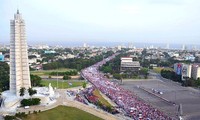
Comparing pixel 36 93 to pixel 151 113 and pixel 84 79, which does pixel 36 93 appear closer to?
pixel 151 113

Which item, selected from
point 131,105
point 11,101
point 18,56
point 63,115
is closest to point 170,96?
point 131,105

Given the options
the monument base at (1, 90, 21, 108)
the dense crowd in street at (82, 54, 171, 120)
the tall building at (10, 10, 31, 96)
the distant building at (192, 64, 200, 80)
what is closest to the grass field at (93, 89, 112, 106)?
the dense crowd in street at (82, 54, 171, 120)

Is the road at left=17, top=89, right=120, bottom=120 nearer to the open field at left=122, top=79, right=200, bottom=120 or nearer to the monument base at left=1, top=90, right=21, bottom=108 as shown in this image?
the monument base at left=1, top=90, right=21, bottom=108

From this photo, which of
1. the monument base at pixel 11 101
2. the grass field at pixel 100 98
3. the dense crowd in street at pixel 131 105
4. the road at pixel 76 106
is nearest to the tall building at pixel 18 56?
the monument base at pixel 11 101

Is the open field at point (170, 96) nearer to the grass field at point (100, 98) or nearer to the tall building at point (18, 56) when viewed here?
the grass field at point (100, 98)

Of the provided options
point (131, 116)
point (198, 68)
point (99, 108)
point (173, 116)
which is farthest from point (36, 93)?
point (198, 68)

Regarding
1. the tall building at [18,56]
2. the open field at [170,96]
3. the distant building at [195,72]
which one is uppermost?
the tall building at [18,56]

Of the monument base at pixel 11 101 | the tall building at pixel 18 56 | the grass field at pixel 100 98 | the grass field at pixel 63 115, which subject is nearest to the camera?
the grass field at pixel 63 115

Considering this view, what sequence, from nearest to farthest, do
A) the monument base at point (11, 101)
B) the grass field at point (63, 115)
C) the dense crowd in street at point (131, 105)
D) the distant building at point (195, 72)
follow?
the grass field at point (63, 115), the dense crowd in street at point (131, 105), the monument base at point (11, 101), the distant building at point (195, 72)
